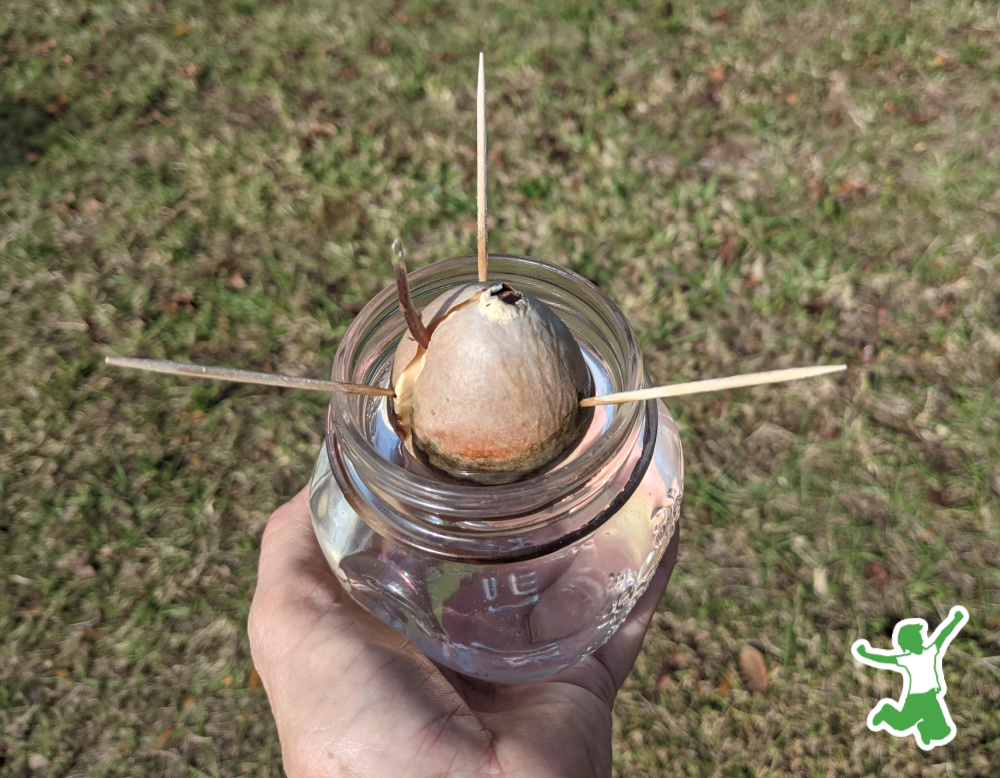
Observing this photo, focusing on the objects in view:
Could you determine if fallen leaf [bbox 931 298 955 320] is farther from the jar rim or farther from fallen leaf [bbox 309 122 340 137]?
fallen leaf [bbox 309 122 340 137]

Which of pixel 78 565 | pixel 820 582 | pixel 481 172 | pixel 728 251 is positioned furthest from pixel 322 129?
pixel 820 582

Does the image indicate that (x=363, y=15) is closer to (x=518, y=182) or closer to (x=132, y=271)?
(x=518, y=182)

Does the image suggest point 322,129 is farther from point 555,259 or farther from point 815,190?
point 815,190

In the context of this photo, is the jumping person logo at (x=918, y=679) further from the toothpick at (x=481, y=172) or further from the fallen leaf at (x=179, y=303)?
the fallen leaf at (x=179, y=303)

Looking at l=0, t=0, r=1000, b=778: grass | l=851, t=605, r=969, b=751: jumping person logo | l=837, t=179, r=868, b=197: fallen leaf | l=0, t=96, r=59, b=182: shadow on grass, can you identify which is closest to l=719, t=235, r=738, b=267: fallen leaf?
l=0, t=0, r=1000, b=778: grass

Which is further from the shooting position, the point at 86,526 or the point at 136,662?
the point at 86,526

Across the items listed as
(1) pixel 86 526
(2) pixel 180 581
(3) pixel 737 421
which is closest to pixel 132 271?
(1) pixel 86 526

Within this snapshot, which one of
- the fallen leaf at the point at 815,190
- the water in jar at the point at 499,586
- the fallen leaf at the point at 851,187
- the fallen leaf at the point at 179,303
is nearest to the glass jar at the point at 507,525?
the water in jar at the point at 499,586
